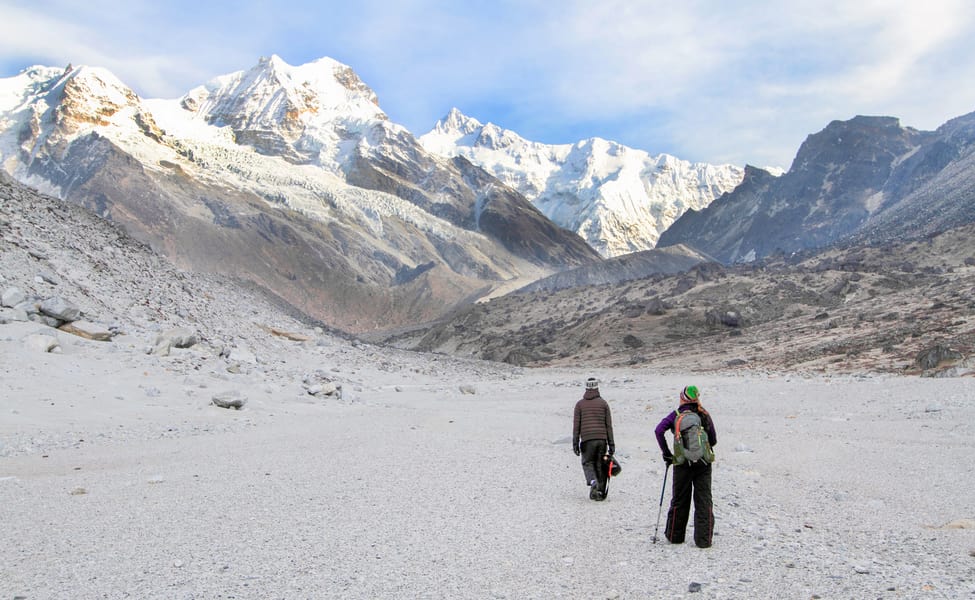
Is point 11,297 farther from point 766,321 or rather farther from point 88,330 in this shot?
point 766,321

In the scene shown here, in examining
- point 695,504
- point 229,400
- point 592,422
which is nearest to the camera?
point 695,504

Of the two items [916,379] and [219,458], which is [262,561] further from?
[916,379]

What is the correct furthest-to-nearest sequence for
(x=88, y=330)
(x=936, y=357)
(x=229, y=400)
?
(x=936, y=357)
(x=88, y=330)
(x=229, y=400)

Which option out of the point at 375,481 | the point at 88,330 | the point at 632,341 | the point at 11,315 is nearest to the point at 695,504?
the point at 375,481

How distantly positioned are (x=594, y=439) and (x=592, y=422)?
257mm

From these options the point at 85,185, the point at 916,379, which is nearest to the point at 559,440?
the point at 916,379

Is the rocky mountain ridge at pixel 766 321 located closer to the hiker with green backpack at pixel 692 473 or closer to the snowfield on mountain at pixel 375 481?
the snowfield on mountain at pixel 375 481

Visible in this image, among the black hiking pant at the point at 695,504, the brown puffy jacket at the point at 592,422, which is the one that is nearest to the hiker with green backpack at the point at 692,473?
the black hiking pant at the point at 695,504

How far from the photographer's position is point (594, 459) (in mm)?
9047

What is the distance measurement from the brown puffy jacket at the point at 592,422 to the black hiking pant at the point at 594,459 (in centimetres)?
8

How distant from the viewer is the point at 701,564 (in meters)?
6.11

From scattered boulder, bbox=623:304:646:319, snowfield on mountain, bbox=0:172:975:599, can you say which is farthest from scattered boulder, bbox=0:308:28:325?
scattered boulder, bbox=623:304:646:319

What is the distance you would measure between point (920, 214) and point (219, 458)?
435ft

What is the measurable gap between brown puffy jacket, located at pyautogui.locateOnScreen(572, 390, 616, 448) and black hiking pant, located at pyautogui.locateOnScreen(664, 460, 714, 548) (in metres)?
2.08
